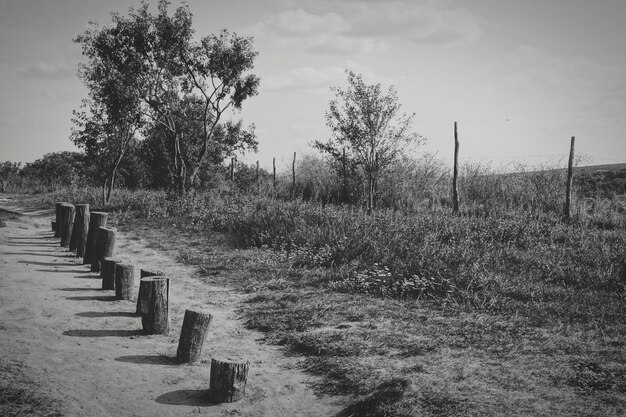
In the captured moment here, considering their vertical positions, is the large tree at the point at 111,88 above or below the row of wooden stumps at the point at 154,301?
above

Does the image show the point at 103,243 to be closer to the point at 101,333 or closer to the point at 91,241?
the point at 91,241

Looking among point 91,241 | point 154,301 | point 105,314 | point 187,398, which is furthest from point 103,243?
point 187,398

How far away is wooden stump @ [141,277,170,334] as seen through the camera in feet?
16.6

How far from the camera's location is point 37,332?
4766mm

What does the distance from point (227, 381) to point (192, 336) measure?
35.7 inches

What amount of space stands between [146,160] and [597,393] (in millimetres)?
23405

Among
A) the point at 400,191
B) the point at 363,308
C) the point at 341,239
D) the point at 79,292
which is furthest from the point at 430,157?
the point at 79,292

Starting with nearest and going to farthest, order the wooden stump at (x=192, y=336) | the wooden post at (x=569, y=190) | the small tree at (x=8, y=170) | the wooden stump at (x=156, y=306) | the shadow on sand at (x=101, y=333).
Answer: the wooden stump at (x=192, y=336)
the shadow on sand at (x=101, y=333)
the wooden stump at (x=156, y=306)
the wooden post at (x=569, y=190)
the small tree at (x=8, y=170)

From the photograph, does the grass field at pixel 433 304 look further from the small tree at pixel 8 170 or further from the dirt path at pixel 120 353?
the small tree at pixel 8 170

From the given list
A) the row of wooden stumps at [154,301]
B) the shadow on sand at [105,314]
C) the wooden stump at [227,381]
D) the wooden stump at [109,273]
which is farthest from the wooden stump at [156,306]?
the wooden stump at [109,273]

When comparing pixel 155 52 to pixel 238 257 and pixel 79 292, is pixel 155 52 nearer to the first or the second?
pixel 238 257

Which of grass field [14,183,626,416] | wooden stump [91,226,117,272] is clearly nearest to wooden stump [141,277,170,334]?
grass field [14,183,626,416]

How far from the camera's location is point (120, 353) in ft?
15.0

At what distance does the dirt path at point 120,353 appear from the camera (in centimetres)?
364
